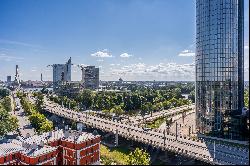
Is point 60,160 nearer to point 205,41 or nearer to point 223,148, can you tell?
point 223,148

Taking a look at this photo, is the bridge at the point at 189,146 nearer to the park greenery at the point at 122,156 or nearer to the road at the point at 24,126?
the park greenery at the point at 122,156

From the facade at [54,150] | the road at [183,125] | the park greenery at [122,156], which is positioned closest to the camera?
the facade at [54,150]

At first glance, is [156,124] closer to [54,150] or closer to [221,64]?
[221,64]

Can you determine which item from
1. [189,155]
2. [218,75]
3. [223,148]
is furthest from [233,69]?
[189,155]

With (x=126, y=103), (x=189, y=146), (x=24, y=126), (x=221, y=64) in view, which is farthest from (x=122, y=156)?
(x=126, y=103)

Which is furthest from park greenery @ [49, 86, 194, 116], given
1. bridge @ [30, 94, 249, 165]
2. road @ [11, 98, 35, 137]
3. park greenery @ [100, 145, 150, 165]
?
park greenery @ [100, 145, 150, 165]

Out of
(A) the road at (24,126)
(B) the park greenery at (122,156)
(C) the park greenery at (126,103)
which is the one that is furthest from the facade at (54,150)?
(C) the park greenery at (126,103)

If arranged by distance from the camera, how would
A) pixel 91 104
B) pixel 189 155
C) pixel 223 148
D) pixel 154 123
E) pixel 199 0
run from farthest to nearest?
pixel 91 104
pixel 154 123
pixel 199 0
pixel 223 148
pixel 189 155
